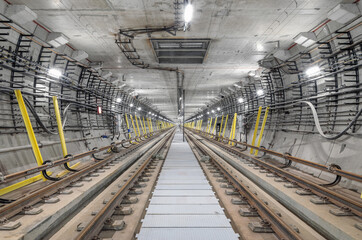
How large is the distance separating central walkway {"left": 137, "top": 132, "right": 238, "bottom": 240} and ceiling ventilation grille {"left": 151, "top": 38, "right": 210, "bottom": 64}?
18.4ft

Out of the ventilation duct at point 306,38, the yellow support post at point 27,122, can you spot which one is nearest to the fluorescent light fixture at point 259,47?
the ventilation duct at point 306,38

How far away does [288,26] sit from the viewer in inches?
256

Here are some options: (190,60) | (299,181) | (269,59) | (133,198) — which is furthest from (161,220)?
(269,59)

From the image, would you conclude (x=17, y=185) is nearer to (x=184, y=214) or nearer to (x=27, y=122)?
(x=27, y=122)

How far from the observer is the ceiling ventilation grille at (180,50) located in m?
7.66

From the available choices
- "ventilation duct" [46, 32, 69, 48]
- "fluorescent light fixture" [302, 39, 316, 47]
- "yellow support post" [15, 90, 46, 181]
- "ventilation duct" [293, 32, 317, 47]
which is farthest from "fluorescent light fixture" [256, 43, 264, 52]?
"yellow support post" [15, 90, 46, 181]

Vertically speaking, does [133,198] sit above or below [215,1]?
below

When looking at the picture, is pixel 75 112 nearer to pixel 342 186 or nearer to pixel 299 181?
pixel 299 181

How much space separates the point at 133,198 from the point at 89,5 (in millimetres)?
5526

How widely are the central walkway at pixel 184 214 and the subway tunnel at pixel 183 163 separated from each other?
3 cm

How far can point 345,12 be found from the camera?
17.0ft

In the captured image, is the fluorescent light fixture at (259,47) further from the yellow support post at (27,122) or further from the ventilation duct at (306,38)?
the yellow support post at (27,122)

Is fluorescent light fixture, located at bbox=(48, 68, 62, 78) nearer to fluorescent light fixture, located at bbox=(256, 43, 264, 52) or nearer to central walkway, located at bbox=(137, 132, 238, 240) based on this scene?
central walkway, located at bbox=(137, 132, 238, 240)

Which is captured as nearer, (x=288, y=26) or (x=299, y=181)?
(x=299, y=181)
